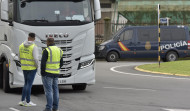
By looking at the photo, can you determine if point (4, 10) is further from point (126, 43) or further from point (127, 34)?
point (126, 43)

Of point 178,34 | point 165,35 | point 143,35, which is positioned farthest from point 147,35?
point 178,34

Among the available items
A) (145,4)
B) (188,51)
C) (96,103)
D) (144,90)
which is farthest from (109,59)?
(96,103)

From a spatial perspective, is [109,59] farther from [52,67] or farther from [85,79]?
[52,67]

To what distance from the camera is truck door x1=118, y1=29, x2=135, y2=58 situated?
1303 inches

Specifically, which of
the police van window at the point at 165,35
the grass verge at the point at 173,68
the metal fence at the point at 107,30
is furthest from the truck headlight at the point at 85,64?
the metal fence at the point at 107,30

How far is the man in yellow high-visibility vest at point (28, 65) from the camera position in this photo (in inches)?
513

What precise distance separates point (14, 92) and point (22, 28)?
82.3 inches

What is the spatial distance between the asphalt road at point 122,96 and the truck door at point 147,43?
40.5 feet

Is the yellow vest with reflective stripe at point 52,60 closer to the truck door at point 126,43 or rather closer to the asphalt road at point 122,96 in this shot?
the asphalt road at point 122,96

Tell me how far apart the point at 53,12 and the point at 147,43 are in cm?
1823

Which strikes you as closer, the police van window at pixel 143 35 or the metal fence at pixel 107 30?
the police van window at pixel 143 35

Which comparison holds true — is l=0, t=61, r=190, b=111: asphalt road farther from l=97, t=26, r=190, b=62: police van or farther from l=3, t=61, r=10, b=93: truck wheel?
l=97, t=26, r=190, b=62: police van

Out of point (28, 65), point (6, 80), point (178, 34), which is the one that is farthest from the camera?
point (178, 34)

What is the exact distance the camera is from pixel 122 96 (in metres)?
15.0
